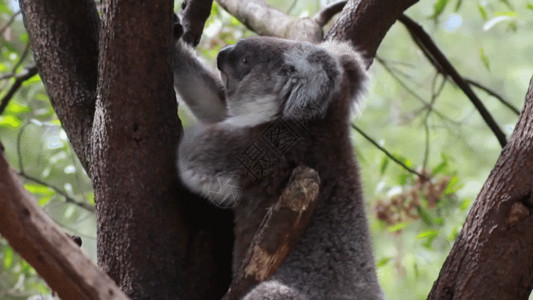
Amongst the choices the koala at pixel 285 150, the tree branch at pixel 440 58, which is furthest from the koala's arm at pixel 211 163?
the tree branch at pixel 440 58

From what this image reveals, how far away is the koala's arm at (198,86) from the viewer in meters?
2.50

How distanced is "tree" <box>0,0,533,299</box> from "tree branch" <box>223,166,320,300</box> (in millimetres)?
205

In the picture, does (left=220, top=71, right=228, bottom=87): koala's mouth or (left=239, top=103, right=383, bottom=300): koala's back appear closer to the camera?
(left=239, top=103, right=383, bottom=300): koala's back

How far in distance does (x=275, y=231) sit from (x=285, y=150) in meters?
0.43

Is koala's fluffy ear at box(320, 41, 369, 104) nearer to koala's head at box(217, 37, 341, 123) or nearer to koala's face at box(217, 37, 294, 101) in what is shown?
koala's head at box(217, 37, 341, 123)

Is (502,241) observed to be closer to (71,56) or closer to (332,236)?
(332,236)

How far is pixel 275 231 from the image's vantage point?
6.34 feet

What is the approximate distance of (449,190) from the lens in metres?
3.60

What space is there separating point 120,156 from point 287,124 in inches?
26.2

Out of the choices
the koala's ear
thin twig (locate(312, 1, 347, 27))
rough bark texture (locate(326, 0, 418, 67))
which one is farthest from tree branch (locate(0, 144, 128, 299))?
thin twig (locate(312, 1, 347, 27))

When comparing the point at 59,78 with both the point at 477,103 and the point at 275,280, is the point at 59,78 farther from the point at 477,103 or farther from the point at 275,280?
the point at 477,103

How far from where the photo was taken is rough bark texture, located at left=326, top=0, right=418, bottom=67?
112 inches

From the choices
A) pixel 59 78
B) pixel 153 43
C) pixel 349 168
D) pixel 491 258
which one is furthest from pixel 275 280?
pixel 59 78

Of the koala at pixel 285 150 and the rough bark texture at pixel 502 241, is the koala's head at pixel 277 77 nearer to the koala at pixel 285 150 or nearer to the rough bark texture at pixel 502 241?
the koala at pixel 285 150
